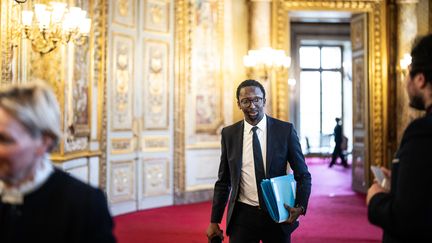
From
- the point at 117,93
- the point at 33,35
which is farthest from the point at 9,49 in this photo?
the point at 117,93

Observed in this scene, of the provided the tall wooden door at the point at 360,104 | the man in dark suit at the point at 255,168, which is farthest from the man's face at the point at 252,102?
the tall wooden door at the point at 360,104

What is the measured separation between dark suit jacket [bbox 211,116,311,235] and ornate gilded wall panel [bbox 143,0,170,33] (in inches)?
230

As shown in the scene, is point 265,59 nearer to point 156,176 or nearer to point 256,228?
point 156,176

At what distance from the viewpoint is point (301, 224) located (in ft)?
23.9

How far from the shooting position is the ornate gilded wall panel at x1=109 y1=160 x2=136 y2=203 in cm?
795

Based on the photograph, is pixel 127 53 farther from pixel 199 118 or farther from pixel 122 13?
pixel 199 118

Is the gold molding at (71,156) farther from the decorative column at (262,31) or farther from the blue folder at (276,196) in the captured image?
the blue folder at (276,196)

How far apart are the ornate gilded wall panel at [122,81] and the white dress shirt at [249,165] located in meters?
5.21

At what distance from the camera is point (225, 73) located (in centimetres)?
945

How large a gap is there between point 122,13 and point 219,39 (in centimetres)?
198

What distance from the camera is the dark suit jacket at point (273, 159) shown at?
114 inches

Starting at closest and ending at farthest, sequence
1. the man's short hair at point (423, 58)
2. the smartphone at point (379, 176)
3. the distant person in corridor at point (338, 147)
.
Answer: the man's short hair at point (423, 58) → the smartphone at point (379, 176) → the distant person in corridor at point (338, 147)

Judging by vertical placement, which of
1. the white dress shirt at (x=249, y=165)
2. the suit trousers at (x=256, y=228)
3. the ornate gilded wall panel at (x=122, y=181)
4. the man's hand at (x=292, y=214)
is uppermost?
the white dress shirt at (x=249, y=165)

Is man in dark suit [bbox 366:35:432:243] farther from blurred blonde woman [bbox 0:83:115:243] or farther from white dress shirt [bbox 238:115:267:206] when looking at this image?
white dress shirt [bbox 238:115:267:206]
